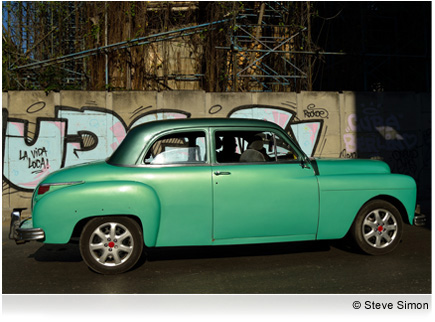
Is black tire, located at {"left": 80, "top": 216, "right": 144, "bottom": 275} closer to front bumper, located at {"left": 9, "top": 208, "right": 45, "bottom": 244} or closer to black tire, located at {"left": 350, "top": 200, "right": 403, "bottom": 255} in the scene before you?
front bumper, located at {"left": 9, "top": 208, "right": 45, "bottom": 244}

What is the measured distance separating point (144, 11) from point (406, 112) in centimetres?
681

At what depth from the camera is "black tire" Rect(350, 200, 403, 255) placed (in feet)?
18.9

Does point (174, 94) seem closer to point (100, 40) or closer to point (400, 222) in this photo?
point (100, 40)

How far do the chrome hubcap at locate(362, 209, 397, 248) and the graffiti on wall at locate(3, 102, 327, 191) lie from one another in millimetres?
5180

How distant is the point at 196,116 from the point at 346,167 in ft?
16.1

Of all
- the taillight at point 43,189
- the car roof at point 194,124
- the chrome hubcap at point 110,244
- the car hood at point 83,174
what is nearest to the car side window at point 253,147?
the car roof at point 194,124

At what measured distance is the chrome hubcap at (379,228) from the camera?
577 cm

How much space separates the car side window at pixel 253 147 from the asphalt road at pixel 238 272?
50.2 inches

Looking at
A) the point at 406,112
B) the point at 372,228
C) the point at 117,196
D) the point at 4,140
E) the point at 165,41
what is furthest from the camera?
the point at 165,41

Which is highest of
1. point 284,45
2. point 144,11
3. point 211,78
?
point 144,11

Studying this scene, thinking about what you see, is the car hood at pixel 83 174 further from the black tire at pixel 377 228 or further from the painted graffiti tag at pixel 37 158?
the painted graffiti tag at pixel 37 158

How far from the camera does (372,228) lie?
5.78 metres

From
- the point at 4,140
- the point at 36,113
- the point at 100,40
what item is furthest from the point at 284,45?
the point at 4,140

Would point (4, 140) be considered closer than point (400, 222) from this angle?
No
